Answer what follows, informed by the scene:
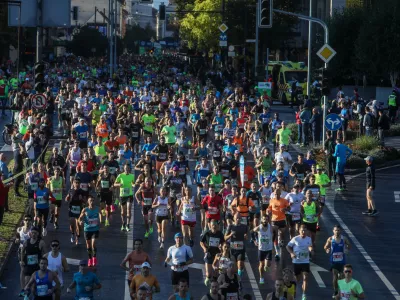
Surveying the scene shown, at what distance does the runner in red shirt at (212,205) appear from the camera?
21.0 m

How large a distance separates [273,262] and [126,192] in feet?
13.7

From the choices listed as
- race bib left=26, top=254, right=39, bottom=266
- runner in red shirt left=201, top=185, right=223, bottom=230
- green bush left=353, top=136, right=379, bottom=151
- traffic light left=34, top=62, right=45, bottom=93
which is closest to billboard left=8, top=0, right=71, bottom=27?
traffic light left=34, top=62, right=45, bottom=93

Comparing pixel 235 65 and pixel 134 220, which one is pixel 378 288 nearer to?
pixel 134 220

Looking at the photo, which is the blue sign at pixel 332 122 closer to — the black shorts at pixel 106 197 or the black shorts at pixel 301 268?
the black shorts at pixel 106 197

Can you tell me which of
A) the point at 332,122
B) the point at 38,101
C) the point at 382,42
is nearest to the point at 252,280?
the point at 332,122

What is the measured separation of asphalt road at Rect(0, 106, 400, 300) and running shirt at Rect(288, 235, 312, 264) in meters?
0.61

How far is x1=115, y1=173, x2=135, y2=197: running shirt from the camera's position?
73.9ft

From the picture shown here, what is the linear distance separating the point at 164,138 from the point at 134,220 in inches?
258

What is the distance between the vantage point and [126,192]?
73.9 ft

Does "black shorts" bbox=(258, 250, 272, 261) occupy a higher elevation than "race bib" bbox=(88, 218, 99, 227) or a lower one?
lower

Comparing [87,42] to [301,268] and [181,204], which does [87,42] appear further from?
[301,268]

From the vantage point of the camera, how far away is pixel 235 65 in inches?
3610

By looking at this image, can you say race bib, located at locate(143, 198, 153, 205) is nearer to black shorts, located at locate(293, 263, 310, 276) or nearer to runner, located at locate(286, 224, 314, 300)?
runner, located at locate(286, 224, 314, 300)

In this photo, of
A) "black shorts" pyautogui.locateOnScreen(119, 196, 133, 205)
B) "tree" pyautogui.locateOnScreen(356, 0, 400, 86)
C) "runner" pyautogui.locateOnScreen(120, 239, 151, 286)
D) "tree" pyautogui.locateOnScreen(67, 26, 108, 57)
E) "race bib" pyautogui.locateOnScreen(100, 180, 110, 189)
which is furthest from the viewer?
"tree" pyautogui.locateOnScreen(67, 26, 108, 57)
